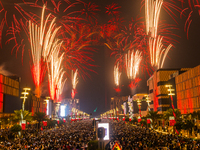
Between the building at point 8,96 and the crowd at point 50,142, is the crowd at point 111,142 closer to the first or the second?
the crowd at point 50,142

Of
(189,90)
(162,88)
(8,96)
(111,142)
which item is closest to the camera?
(111,142)

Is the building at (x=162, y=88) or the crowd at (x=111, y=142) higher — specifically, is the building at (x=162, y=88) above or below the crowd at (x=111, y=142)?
above

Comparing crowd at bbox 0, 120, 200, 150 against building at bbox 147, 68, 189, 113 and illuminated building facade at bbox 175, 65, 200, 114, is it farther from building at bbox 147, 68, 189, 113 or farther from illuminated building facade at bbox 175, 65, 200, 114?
building at bbox 147, 68, 189, 113

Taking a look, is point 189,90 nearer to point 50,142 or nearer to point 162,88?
point 162,88

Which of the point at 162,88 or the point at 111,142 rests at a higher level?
the point at 162,88

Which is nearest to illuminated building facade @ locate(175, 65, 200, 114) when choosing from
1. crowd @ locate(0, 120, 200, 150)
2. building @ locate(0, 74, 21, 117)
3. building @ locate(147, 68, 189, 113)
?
building @ locate(147, 68, 189, 113)

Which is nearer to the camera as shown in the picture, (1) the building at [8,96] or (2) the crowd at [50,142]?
(2) the crowd at [50,142]

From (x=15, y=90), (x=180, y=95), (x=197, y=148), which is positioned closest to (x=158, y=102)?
(x=180, y=95)

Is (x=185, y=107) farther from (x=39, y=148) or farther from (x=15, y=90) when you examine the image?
(x=15, y=90)

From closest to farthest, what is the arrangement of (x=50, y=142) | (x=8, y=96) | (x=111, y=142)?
(x=50, y=142) < (x=111, y=142) < (x=8, y=96)

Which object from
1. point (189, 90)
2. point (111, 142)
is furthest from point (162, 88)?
point (111, 142)

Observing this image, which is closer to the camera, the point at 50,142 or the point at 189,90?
the point at 50,142

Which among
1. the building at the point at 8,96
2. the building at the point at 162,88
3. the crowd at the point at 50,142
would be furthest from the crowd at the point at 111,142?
the building at the point at 162,88

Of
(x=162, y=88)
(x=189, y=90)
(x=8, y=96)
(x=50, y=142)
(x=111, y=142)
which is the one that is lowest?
(x=111, y=142)
